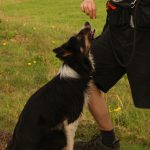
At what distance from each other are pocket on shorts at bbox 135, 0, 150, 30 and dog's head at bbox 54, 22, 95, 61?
596mm

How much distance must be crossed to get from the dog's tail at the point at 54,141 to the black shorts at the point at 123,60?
2.31ft

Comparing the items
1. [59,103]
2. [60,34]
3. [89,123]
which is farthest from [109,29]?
[60,34]

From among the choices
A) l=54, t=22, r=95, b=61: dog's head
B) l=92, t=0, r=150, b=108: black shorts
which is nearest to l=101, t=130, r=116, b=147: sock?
l=92, t=0, r=150, b=108: black shorts

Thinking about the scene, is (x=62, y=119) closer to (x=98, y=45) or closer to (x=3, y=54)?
(x=98, y=45)

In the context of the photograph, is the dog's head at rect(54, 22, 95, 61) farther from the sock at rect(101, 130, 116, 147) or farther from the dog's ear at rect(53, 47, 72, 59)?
the sock at rect(101, 130, 116, 147)

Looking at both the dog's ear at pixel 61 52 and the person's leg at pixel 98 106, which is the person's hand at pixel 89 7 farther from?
Result: the person's leg at pixel 98 106

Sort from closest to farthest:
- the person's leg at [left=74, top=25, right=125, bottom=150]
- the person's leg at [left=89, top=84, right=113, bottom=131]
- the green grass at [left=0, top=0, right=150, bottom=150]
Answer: the person's leg at [left=74, top=25, right=125, bottom=150] < the person's leg at [left=89, top=84, right=113, bottom=131] < the green grass at [left=0, top=0, right=150, bottom=150]

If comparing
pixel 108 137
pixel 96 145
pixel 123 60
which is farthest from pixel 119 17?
pixel 96 145

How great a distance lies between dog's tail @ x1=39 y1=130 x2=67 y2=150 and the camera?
180 inches

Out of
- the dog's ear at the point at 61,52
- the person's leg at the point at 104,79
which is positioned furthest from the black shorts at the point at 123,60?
the dog's ear at the point at 61,52

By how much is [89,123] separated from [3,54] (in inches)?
144

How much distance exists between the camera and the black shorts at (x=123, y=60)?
4.63 meters

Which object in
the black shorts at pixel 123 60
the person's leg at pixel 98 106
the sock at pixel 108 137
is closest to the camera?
the black shorts at pixel 123 60

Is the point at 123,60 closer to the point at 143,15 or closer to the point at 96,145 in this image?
the point at 143,15
